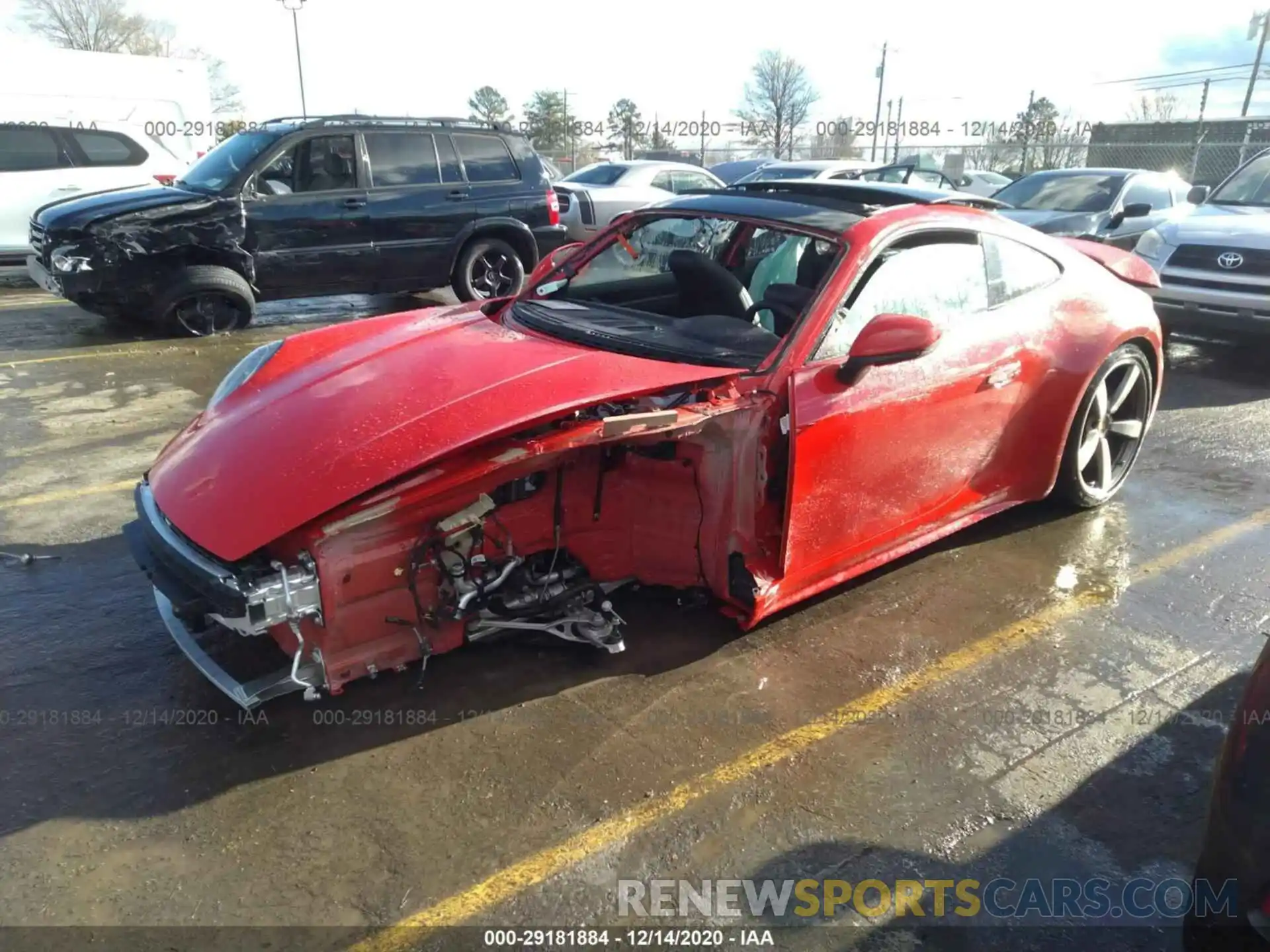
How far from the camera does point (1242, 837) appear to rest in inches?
65.1

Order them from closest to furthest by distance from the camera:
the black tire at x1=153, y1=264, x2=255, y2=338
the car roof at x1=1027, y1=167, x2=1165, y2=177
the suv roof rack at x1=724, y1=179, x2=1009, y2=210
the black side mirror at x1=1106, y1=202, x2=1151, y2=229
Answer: the suv roof rack at x1=724, y1=179, x2=1009, y2=210 < the black tire at x1=153, y1=264, x2=255, y2=338 < the black side mirror at x1=1106, y1=202, x2=1151, y2=229 < the car roof at x1=1027, y1=167, x2=1165, y2=177

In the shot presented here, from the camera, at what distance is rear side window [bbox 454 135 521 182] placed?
8.97m

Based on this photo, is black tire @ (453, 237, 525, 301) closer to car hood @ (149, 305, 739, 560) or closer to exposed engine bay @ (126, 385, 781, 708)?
car hood @ (149, 305, 739, 560)

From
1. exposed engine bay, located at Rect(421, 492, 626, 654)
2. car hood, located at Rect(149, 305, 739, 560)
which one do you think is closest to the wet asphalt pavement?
exposed engine bay, located at Rect(421, 492, 626, 654)

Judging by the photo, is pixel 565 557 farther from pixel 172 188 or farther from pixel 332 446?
pixel 172 188

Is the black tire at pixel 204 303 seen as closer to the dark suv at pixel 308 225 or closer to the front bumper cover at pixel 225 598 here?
the dark suv at pixel 308 225

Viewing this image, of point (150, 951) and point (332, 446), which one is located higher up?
point (332, 446)

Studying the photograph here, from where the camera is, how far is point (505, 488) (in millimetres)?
3014

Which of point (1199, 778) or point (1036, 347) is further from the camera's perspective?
point (1036, 347)

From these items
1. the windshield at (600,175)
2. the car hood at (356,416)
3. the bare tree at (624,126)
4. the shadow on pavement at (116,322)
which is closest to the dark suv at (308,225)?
the shadow on pavement at (116,322)

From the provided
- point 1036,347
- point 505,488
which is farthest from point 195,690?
point 1036,347

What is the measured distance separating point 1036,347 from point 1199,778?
1.88 metres

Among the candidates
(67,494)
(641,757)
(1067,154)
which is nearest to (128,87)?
(67,494)

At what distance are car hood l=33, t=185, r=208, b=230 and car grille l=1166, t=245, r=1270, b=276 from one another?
27.5 feet
